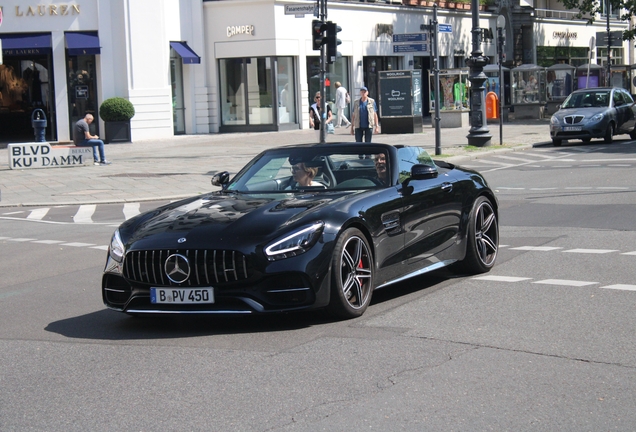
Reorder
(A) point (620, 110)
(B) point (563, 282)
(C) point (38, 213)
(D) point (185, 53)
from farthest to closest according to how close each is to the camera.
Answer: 1. (D) point (185, 53)
2. (A) point (620, 110)
3. (C) point (38, 213)
4. (B) point (563, 282)

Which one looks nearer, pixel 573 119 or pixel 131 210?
pixel 131 210

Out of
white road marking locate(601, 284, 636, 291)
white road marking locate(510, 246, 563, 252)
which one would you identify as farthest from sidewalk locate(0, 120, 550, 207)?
white road marking locate(601, 284, 636, 291)

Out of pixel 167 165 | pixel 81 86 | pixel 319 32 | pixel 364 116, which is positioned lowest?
pixel 167 165

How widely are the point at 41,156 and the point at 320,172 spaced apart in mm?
18239

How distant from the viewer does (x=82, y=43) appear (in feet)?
113

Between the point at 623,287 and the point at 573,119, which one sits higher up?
the point at 573,119

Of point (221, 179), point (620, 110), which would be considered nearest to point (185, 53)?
point (620, 110)

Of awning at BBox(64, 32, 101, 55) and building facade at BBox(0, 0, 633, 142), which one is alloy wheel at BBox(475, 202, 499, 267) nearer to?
building facade at BBox(0, 0, 633, 142)

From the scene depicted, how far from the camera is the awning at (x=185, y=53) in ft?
121

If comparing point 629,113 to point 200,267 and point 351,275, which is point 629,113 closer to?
point 351,275

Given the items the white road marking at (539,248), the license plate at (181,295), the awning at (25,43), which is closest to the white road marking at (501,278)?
the white road marking at (539,248)

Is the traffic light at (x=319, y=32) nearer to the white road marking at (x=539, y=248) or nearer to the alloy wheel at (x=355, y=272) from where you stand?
the white road marking at (x=539, y=248)

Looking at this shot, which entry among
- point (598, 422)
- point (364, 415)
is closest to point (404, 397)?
point (364, 415)

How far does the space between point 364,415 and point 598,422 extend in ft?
3.83
